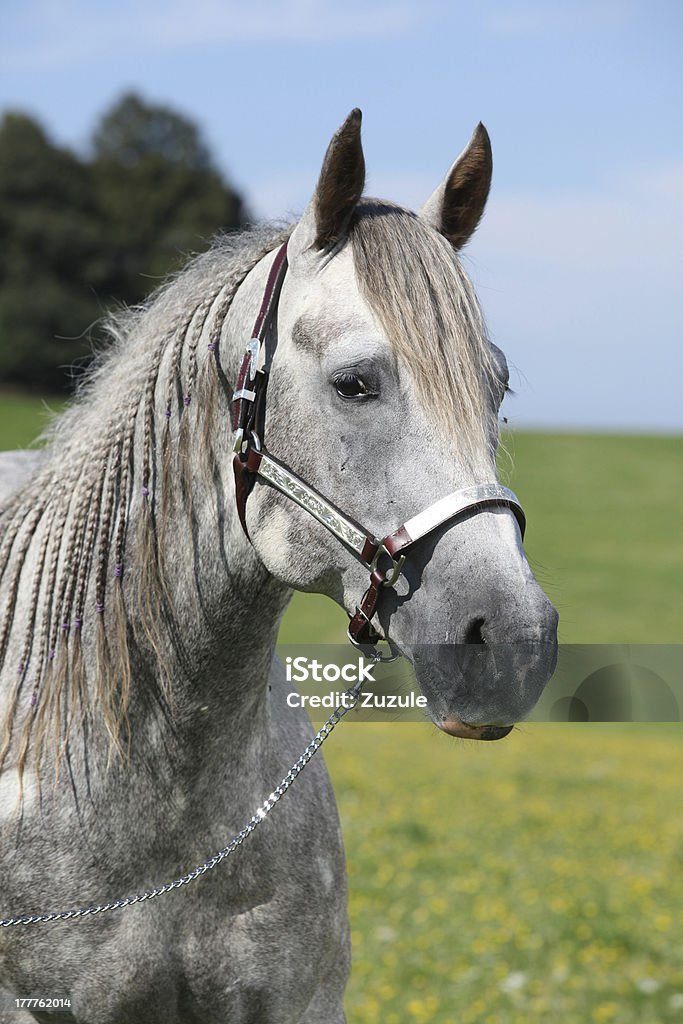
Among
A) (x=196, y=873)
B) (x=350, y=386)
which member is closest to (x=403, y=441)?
(x=350, y=386)

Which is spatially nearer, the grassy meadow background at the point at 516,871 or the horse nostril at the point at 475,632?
the horse nostril at the point at 475,632

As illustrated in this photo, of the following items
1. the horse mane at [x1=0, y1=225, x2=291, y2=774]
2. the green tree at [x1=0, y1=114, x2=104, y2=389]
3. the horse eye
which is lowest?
the green tree at [x1=0, y1=114, x2=104, y2=389]

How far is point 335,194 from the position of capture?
219cm

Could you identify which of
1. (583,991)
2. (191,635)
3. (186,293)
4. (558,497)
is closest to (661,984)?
(583,991)

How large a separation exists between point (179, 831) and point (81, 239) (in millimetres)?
42473

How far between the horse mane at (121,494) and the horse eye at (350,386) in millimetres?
310

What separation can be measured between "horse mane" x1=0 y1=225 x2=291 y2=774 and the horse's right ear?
9.2 inches

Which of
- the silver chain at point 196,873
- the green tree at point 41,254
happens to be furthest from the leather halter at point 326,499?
the green tree at point 41,254

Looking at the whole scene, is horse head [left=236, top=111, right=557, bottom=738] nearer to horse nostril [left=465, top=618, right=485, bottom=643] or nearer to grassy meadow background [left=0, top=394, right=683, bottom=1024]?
horse nostril [left=465, top=618, right=485, bottom=643]

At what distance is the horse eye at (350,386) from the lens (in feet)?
6.78

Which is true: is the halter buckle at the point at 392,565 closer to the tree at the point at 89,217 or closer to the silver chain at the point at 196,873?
the silver chain at the point at 196,873

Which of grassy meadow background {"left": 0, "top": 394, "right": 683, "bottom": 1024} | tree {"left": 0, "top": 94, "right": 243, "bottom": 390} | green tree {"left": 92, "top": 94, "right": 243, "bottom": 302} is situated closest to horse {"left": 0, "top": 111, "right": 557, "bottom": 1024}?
grassy meadow background {"left": 0, "top": 394, "right": 683, "bottom": 1024}

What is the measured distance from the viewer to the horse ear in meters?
2.38

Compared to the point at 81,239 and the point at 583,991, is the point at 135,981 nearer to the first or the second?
the point at 583,991
